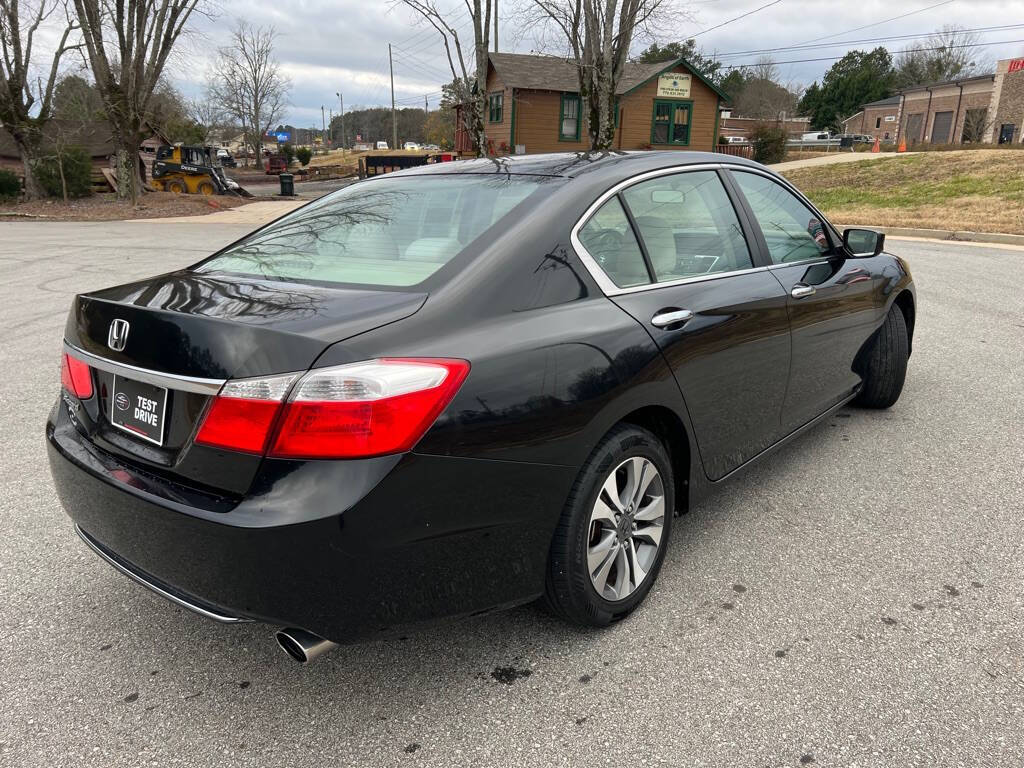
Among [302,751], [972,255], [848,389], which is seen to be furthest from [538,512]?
[972,255]

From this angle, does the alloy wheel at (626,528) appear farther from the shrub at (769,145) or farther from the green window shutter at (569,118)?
the shrub at (769,145)

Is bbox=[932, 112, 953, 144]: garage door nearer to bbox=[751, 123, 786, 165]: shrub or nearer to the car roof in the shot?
bbox=[751, 123, 786, 165]: shrub

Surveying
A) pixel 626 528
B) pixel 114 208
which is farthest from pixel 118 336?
pixel 114 208

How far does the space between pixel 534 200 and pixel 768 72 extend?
3543 inches

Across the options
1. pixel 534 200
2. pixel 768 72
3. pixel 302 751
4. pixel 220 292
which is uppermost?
pixel 768 72

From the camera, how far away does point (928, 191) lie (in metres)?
21.2

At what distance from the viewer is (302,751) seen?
2070 mm

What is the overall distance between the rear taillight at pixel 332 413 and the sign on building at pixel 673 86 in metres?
38.6

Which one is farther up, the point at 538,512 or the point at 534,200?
the point at 534,200

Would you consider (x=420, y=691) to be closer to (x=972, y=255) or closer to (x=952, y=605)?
(x=952, y=605)

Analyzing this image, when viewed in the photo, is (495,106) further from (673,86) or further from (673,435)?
(673,435)

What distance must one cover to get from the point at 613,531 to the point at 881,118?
8095cm

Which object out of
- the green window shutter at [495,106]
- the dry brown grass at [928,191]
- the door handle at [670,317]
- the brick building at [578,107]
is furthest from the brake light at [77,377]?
the green window shutter at [495,106]

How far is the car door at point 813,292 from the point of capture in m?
3.42
